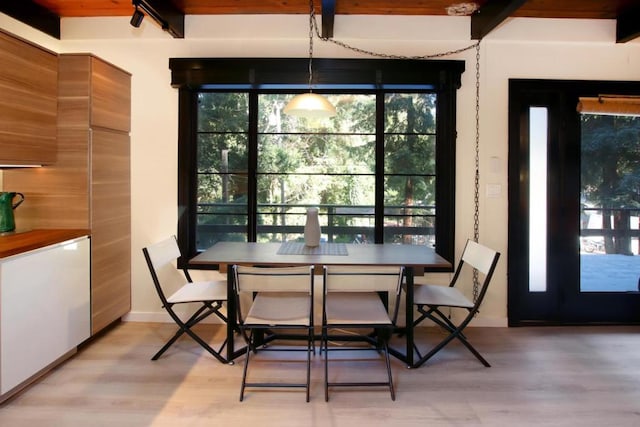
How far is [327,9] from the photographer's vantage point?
3.34 metres

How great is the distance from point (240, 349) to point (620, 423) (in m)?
2.51

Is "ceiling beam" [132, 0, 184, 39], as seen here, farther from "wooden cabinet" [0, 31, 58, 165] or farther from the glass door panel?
the glass door panel

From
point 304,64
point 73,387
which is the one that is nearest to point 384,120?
point 304,64

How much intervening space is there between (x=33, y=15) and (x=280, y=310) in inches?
131

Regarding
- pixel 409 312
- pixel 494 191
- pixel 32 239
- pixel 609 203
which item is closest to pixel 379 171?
pixel 494 191

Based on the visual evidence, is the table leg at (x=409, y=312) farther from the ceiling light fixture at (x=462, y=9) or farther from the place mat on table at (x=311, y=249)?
the ceiling light fixture at (x=462, y=9)

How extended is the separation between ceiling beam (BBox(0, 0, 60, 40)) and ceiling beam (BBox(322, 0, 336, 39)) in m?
2.47

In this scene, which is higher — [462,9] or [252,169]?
[462,9]

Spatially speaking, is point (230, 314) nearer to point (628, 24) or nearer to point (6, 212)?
point (6, 212)

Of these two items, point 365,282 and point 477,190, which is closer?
point 365,282

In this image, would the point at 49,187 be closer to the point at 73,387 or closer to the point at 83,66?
the point at 83,66

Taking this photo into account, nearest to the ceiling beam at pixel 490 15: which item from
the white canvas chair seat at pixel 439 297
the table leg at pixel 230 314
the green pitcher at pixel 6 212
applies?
the white canvas chair seat at pixel 439 297

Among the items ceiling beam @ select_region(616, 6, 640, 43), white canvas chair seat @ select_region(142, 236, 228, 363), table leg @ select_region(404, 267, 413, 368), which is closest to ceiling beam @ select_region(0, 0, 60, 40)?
white canvas chair seat @ select_region(142, 236, 228, 363)

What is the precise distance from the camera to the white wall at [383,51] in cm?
379
